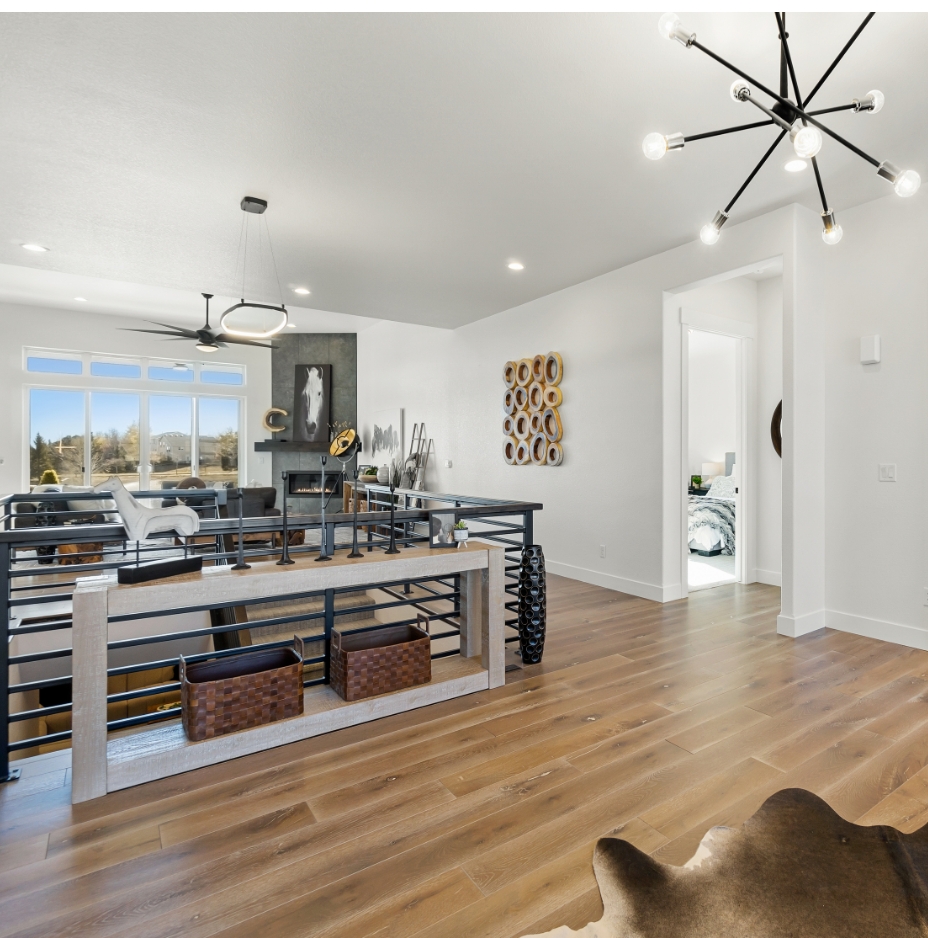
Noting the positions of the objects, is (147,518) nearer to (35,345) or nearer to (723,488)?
(723,488)

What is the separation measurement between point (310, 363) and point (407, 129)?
8.25 meters

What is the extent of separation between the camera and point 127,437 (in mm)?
9336

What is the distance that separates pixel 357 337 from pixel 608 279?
6483 millimetres

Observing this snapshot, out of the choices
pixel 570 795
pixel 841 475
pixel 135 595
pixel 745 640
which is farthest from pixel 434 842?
pixel 841 475

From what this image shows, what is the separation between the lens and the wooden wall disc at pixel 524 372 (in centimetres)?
578

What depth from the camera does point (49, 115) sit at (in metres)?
2.63

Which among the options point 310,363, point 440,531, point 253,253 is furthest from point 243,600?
point 310,363

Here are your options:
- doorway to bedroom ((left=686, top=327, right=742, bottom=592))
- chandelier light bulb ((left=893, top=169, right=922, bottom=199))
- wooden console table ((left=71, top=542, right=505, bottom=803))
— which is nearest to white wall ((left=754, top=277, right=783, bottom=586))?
doorway to bedroom ((left=686, top=327, right=742, bottom=592))

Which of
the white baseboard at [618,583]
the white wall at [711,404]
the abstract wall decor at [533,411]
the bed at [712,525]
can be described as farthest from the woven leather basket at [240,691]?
the white wall at [711,404]

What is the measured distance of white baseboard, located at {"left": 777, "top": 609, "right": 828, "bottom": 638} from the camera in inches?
142

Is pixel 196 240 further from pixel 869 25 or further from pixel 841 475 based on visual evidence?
pixel 841 475

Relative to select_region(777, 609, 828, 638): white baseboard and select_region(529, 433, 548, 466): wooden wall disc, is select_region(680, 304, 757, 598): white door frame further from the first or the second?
select_region(529, 433, 548, 466): wooden wall disc

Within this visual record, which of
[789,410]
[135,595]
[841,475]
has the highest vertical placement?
[789,410]

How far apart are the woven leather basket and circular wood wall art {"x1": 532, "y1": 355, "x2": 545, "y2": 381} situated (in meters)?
3.94
